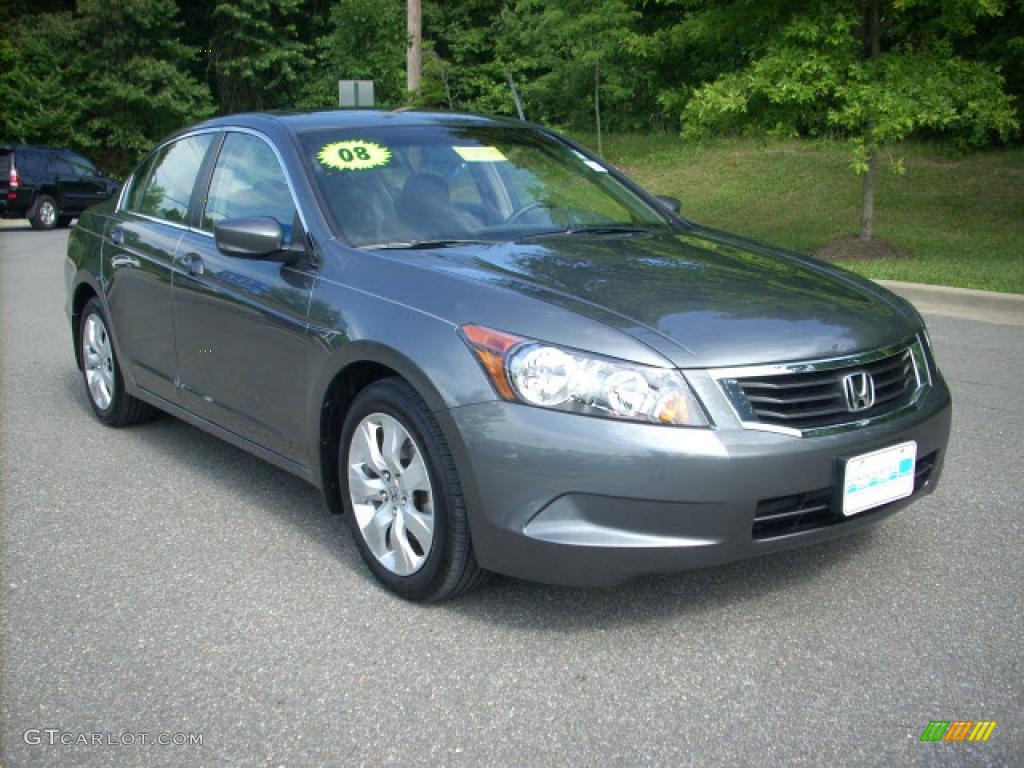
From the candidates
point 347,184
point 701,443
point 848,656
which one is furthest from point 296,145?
point 848,656

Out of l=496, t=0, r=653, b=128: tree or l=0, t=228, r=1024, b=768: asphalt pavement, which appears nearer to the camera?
l=0, t=228, r=1024, b=768: asphalt pavement

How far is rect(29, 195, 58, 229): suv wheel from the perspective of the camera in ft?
76.4

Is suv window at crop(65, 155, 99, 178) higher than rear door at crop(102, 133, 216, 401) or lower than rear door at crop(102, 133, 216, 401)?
lower

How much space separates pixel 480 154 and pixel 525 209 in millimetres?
364

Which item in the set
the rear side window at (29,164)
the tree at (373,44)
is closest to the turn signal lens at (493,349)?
the rear side window at (29,164)

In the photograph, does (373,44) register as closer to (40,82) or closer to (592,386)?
(40,82)

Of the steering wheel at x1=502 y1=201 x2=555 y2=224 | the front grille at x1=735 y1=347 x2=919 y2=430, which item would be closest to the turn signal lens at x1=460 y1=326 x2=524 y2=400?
the front grille at x1=735 y1=347 x2=919 y2=430

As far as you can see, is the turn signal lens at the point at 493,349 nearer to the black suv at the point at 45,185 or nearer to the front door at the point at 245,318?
the front door at the point at 245,318

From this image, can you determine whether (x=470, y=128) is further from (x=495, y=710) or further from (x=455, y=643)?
(x=495, y=710)

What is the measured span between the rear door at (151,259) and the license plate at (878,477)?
9.95 ft

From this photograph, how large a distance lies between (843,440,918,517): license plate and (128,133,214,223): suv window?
322 cm

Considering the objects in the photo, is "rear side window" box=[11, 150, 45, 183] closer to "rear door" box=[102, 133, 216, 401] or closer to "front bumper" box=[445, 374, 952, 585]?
"rear door" box=[102, 133, 216, 401]

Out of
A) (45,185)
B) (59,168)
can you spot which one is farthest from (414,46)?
(45,185)

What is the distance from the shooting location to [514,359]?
10.3ft
